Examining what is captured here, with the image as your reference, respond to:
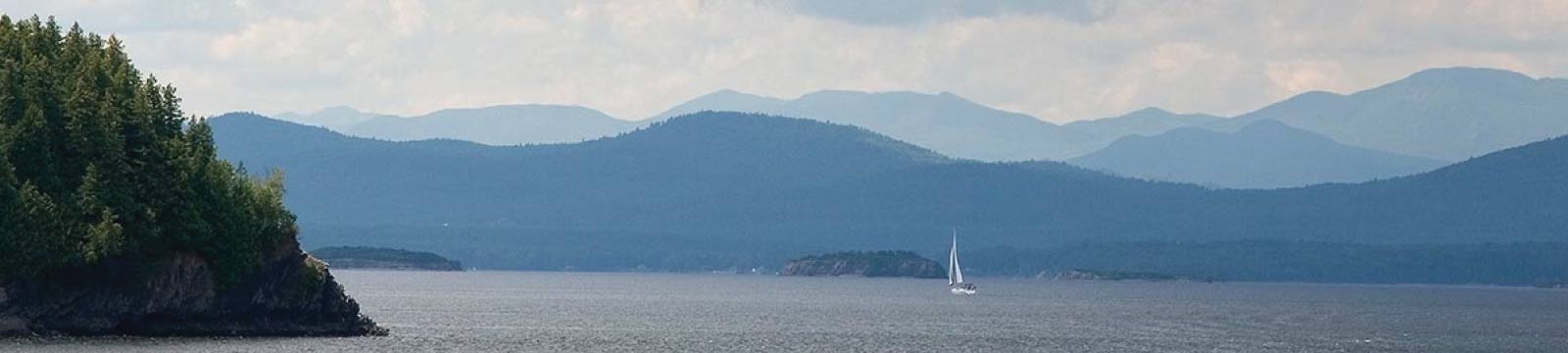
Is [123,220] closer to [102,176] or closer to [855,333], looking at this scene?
[102,176]

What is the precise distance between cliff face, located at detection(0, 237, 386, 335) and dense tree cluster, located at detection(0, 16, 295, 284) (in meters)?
0.82

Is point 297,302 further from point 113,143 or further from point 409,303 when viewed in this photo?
point 409,303

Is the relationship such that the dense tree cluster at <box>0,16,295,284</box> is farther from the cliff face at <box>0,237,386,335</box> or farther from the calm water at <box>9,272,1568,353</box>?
the calm water at <box>9,272,1568,353</box>

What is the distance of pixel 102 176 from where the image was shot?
116875 millimetres

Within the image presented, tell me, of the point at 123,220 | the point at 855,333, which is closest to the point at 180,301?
the point at 123,220

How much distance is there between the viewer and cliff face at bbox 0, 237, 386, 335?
112125mm

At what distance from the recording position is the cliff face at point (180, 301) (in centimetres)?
11212

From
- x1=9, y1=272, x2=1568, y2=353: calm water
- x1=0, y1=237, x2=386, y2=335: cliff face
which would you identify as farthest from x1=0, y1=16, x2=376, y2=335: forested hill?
x1=9, y1=272, x2=1568, y2=353: calm water

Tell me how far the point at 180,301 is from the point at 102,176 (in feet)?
22.6

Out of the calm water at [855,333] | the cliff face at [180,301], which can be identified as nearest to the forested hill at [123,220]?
the cliff face at [180,301]

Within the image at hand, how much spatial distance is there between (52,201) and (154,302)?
680cm

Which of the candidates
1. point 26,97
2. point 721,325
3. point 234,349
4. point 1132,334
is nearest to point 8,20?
point 26,97

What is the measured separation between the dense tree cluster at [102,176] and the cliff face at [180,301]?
0.82 metres

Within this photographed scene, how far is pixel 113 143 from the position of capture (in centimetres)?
11781
